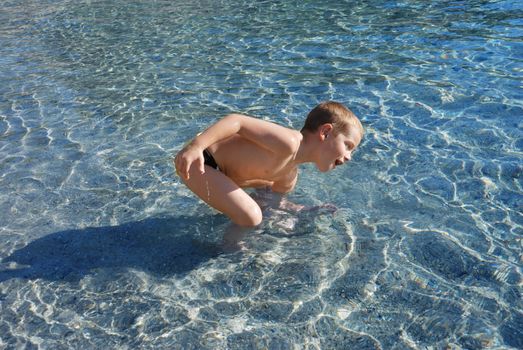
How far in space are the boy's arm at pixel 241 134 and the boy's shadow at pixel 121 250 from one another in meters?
0.59

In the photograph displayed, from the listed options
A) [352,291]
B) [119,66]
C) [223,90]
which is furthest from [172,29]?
[352,291]

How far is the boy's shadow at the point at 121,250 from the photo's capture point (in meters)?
3.59

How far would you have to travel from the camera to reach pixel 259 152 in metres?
3.73

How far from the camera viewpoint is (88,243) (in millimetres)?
Answer: 3891

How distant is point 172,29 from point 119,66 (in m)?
2.14

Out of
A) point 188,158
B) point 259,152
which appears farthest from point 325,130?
point 188,158

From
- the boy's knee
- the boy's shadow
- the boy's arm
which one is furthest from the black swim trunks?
the boy's shadow

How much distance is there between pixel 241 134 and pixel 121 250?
1087mm

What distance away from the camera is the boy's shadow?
359cm

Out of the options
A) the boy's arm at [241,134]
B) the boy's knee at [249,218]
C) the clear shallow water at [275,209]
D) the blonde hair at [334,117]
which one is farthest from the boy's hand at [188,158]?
the blonde hair at [334,117]

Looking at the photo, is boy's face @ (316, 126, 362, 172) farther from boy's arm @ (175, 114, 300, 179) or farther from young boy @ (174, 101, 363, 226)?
boy's arm @ (175, 114, 300, 179)

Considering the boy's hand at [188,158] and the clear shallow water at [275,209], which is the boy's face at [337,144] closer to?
the clear shallow water at [275,209]

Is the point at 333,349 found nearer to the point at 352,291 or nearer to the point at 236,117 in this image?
the point at 352,291

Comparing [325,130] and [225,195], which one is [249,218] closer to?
[225,195]
